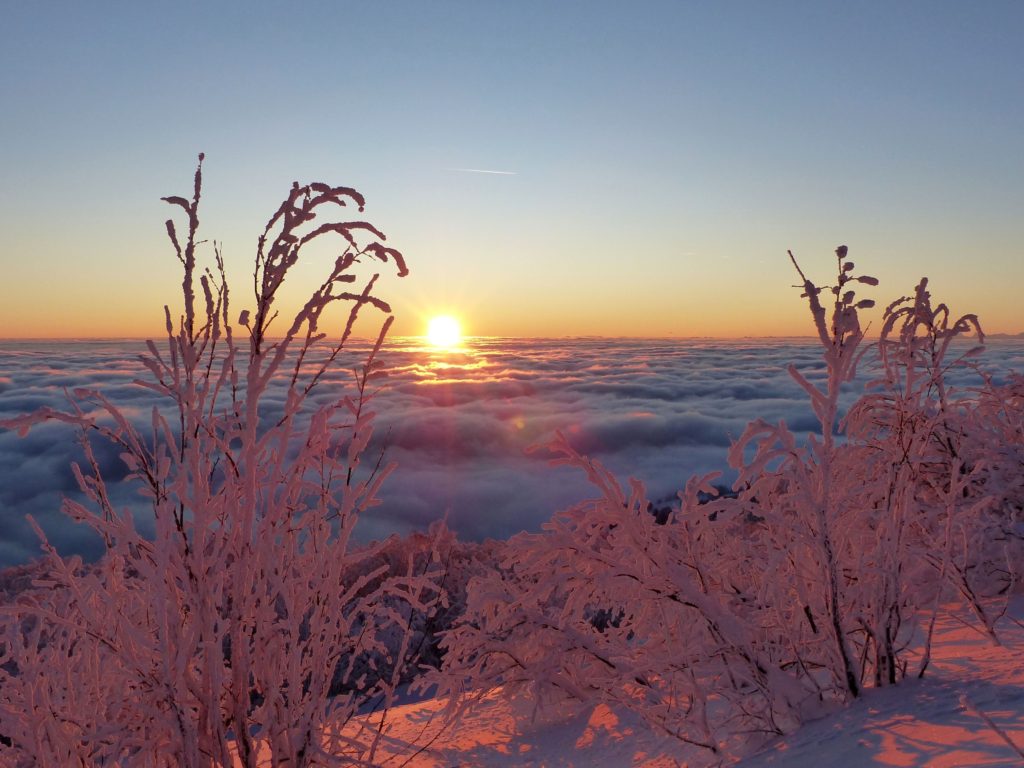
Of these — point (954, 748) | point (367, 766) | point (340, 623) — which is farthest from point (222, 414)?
point (954, 748)

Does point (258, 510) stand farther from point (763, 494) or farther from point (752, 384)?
point (752, 384)

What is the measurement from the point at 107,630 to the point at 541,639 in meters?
1.59

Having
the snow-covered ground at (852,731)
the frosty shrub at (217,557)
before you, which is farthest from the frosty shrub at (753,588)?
the frosty shrub at (217,557)

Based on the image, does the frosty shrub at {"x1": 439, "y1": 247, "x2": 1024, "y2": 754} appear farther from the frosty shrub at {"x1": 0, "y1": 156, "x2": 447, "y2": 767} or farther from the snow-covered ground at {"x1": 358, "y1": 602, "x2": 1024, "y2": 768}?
the frosty shrub at {"x1": 0, "y1": 156, "x2": 447, "y2": 767}

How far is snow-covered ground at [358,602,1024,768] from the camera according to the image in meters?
1.69

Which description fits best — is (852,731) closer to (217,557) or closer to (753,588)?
(753,588)

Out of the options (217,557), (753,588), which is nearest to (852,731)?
(753,588)

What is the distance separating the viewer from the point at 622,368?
55.4m

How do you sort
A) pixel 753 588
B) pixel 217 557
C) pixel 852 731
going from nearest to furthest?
1. pixel 217 557
2. pixel 852 731
3. pixel 753 588

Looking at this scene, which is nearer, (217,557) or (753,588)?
(217,557)

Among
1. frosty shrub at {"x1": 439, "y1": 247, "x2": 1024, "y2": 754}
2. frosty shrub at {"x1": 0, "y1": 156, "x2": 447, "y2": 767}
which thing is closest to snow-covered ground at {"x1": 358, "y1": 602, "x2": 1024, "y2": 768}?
frosty shrub at {"x1": 439, "y1": 247, "x2": 1024, "y2": 754}

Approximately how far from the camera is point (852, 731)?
1.90m

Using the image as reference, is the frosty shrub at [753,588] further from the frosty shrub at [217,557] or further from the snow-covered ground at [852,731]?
the frosty shrub at [217,557]

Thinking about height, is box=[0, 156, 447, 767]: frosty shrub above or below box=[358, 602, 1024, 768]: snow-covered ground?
above
